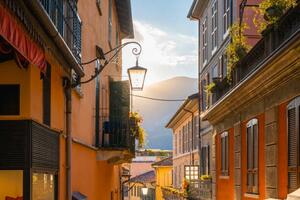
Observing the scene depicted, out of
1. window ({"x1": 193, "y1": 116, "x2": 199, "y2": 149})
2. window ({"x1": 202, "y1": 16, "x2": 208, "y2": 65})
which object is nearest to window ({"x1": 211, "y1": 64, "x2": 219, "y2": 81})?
window ({"x1": 202, "y1": 16, "x2": 208, "y2": 65})

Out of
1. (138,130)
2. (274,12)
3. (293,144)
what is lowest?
(293,144)

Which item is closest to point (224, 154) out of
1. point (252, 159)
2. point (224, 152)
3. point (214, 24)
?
Answer: point (224, 152)

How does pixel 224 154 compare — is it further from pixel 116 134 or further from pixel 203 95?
pixel 203 95

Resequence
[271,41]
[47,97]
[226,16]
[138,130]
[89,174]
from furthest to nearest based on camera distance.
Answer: [226,16] < [138,130] < [89,174] < [271,41] < [47,97]

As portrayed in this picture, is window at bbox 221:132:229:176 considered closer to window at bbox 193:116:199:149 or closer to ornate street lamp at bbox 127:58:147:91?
ornate street lamp at bbox 127:58:147:91

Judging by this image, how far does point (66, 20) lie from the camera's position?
11039 mm

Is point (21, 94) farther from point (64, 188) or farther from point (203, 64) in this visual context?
point (203, 64)

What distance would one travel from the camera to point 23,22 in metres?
6.97

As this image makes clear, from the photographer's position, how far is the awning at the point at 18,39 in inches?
243

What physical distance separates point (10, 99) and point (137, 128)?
13288mm

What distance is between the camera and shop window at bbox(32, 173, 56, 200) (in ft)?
30.7

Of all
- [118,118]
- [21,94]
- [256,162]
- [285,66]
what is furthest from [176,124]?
[21,94]

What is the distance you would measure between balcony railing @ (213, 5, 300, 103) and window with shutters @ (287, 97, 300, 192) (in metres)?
1.06

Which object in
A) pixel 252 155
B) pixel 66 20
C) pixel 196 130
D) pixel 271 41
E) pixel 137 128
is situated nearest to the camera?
pixel 66 20
